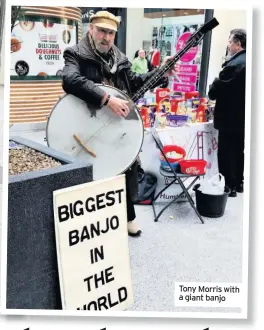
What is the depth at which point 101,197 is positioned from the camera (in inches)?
91.1

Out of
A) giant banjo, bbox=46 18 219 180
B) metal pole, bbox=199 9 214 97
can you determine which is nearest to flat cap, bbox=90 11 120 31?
giant banjo, bbox=46 18 219 180

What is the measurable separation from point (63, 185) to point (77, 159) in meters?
0.20

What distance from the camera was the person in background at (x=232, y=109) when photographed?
2297mm

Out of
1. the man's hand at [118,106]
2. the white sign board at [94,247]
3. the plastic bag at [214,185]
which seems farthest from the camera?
the plastic bag at [214,185]

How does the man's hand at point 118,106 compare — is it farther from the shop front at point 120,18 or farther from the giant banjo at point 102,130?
the shop front at point 120,18

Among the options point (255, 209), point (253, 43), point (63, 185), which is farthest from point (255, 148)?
point (63, 185)

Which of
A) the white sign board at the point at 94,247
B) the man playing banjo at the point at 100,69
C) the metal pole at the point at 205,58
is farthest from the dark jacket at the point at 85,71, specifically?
the white sign board at the point at 94,247

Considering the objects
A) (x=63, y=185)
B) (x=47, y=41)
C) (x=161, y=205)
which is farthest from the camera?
(x=161, y=205)

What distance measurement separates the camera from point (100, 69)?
232cm

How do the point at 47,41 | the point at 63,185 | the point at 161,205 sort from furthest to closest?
the point at 161,205
the point at 47,41
the point at 63,185

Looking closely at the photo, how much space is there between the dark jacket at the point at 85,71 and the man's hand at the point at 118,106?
0.06 meters

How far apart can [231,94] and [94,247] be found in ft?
3.62

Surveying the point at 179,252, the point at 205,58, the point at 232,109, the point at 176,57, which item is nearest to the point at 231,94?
the point at 232,109

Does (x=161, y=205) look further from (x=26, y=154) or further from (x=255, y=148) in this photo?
(x=26, y=154)
